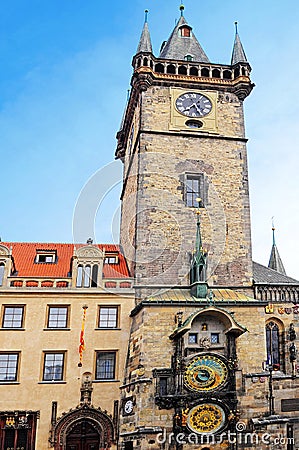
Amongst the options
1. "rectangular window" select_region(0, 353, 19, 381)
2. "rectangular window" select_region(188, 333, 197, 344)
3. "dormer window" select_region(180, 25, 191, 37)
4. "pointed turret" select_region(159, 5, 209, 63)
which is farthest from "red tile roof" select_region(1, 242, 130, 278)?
"dormer window" select_region(180, 25, 191, 37)

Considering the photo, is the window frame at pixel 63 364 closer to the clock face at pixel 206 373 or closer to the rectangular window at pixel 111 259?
the clock face at pixel 206 373

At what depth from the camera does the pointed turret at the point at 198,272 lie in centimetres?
2280

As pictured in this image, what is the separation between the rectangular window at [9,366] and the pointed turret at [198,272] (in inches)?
336

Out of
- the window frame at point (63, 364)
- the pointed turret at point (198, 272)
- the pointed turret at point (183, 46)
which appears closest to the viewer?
the window frame at point (63, 364)

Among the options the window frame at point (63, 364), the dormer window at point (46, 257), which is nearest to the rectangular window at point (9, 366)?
the window frame at point (63, 364)

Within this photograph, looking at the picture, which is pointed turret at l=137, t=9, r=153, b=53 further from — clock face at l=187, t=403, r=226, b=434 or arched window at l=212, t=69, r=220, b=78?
clock face at l=187, t=403, r=226, b=434

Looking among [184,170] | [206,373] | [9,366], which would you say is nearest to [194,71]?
[184,170]

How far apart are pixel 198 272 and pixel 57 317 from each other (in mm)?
6830

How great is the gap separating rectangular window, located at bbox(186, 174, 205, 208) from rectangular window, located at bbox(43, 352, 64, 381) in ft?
32.8

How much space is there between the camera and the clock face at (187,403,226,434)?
19.9 metres

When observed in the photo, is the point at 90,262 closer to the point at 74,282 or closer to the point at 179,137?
the point at 74,282

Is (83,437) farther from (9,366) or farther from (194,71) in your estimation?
(194,71)

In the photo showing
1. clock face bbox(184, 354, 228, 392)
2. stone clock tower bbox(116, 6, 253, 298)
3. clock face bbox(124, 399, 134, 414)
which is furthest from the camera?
stone clock tower bbox(116, 6, 253, 298)

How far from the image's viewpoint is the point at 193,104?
92.8ft
